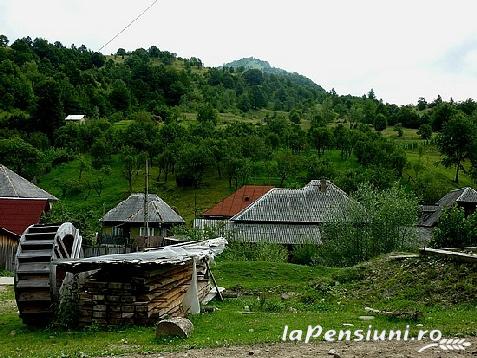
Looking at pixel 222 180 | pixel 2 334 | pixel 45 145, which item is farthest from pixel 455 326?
pixel 45 145

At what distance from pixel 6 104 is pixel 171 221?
5245 centimetres

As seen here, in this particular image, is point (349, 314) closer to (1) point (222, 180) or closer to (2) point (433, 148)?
(1) point (222, 180)

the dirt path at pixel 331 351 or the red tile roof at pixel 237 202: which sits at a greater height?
the red tile roof at pixel 237 202

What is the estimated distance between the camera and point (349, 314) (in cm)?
1492

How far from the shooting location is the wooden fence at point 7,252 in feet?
113

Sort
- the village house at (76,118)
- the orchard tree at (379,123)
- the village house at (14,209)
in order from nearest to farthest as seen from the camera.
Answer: the village house at (14,209), the village house at (76,118), the orchard tree at (379,123)

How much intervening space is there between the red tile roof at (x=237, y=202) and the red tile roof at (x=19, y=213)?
1841cm

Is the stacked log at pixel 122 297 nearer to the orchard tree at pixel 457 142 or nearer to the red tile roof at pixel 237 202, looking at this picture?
the red tile roof at pixel 237 202

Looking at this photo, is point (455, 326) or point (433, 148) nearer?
point (455, 326)

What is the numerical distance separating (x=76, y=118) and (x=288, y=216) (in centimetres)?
5713

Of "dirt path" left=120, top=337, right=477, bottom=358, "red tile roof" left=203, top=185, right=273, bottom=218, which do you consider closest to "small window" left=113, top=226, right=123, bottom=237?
"red tile roof" left=203, top=185, right=273, bottom=218

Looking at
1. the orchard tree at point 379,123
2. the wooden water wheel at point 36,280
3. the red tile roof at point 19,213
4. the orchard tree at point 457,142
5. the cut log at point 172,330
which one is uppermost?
the orchard tree at point 379,123

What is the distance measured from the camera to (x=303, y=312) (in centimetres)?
1600

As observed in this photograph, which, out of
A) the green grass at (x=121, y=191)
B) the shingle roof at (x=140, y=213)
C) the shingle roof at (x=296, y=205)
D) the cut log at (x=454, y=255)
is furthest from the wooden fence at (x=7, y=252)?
the cut log at (x=454, y=255)
